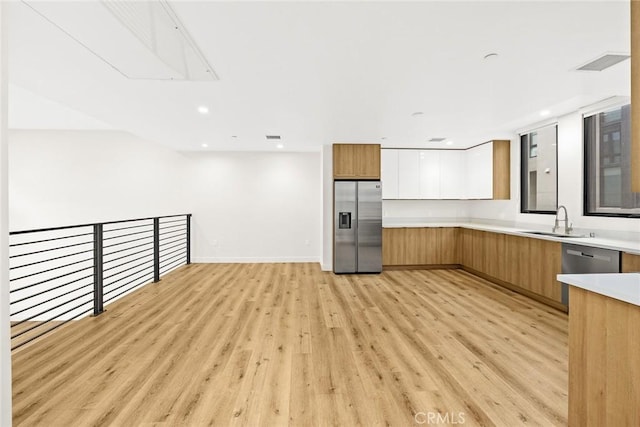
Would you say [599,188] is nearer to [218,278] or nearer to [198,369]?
[198,369]

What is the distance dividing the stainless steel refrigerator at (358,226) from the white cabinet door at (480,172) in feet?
6.37

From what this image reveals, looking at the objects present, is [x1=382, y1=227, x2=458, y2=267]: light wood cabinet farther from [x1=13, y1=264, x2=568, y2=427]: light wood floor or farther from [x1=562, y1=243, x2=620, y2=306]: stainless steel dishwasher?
[x1=562, y1=243, x2=620, y2=306]: stainless steel dishwasher

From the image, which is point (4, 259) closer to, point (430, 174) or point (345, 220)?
point (345, 220)

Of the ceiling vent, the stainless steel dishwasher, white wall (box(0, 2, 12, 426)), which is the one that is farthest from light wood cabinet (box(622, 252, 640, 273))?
white wall (box(0, 2, 12, 426))

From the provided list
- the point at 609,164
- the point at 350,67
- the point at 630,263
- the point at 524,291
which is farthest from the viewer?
the point at 524,291

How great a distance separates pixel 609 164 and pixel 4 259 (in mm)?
5548

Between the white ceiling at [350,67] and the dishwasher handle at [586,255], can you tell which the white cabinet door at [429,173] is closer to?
the white ceiling at [350,67]

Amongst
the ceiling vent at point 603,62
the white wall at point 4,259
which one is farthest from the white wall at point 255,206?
the white wall at point 4,259

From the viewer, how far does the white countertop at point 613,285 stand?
1.17m

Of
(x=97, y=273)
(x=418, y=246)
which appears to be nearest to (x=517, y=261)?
(x=418, y=246)

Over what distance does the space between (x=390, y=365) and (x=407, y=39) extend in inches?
97.5

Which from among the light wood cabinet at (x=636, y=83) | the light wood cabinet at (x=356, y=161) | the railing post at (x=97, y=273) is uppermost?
the light wood cabinet at (x=356, y=161)

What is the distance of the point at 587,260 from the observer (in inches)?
126

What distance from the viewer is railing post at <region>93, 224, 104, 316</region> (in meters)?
3.40
